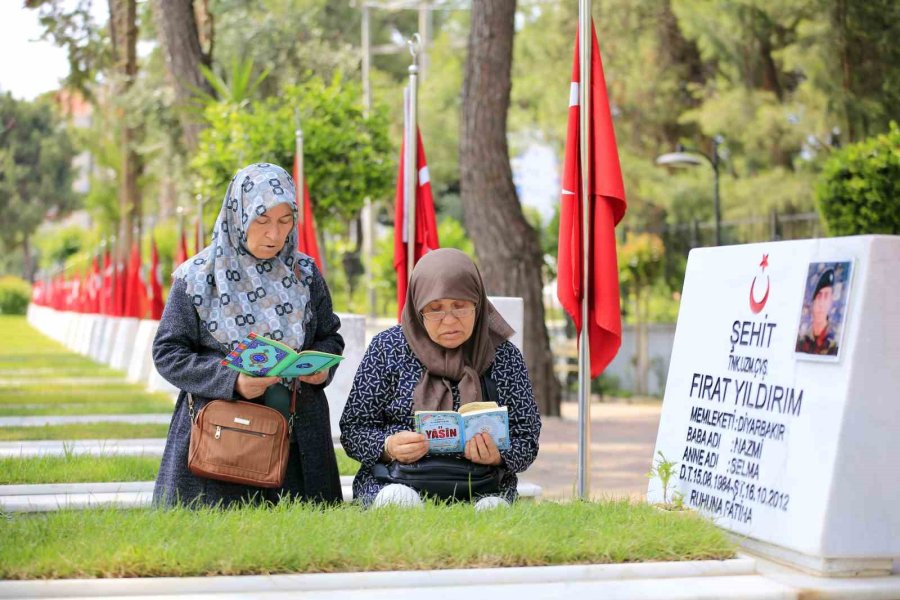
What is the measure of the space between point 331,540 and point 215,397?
96 centimetres

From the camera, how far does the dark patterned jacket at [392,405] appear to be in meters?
5.14

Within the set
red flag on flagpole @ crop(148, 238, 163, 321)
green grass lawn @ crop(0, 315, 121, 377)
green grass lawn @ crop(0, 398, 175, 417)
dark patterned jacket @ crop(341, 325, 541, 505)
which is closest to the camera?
dark patterned jacket @ crop(341, 325, 541, 505)

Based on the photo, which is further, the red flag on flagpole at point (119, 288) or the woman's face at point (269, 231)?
the red flag on flagpole at point (119, 288)

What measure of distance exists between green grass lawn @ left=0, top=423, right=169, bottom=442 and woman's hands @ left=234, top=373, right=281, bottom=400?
573 cm

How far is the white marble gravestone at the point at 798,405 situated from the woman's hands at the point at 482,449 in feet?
2.69

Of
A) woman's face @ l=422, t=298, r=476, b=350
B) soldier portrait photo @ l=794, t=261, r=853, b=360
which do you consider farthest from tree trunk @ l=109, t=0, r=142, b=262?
soldier portrait photo @ l=794, t=261, r=853, b=360

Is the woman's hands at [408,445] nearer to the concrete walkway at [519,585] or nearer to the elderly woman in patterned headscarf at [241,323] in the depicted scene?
the elderly woman in patterned headscarf at [241,323]

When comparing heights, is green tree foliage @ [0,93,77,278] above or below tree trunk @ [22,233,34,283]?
above

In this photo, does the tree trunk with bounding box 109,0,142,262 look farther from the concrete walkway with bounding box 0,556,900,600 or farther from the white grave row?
the concrete walkway with bounding box 0,556,900,600

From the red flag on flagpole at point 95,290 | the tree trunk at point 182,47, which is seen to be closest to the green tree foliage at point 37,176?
the red flag on flagpole at point 95,290

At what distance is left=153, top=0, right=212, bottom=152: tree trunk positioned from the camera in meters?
16.2

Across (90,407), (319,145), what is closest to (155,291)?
(319,145)

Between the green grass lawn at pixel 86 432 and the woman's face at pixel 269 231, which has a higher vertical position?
the woman's face at pixel 269 231

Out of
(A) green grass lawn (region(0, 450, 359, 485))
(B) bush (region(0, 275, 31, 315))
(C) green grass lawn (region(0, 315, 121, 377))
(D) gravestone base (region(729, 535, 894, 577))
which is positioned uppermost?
(D) gravestone base (region(729, 535, 894, 577))
